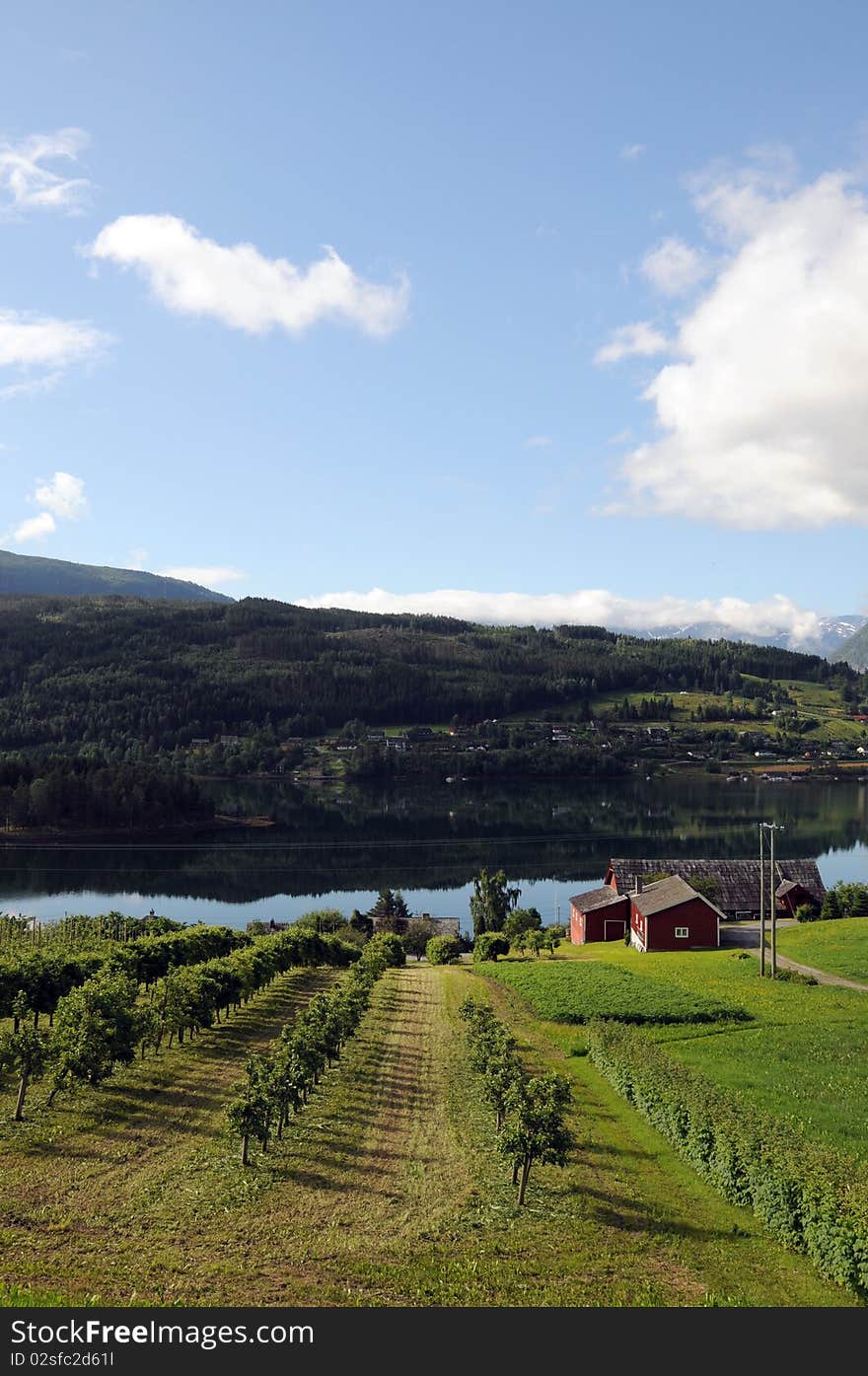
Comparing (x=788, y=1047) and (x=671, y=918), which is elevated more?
(x=788, y=1047)

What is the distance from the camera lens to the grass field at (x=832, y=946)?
4584cm

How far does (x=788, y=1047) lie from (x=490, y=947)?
126 ft

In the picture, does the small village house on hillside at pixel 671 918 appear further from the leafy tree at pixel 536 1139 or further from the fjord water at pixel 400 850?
the leafy tree at pixel 536 1139

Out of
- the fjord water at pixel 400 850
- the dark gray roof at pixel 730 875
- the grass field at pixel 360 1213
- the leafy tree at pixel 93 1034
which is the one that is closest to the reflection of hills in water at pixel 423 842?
the fjord water at pixel 400 850

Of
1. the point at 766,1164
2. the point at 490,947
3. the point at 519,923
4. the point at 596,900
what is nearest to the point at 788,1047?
the point at 766,1164

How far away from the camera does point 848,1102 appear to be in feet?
77.8

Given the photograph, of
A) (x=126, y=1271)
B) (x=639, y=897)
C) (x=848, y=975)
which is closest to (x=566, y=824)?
(x=639, y=897)

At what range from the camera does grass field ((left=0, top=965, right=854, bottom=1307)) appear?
575 inches

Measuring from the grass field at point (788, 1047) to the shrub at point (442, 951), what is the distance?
23.9 metres

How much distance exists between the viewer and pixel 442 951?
228ft

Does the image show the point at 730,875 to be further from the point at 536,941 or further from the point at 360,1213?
the point at 360,1213

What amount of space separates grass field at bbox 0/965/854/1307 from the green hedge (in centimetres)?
43

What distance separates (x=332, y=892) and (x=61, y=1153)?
308ft

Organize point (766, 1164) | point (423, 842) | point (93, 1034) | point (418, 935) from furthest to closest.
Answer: point (423, 842) → point (418, 935) → point (93, 1034) → point (766, 1164)
